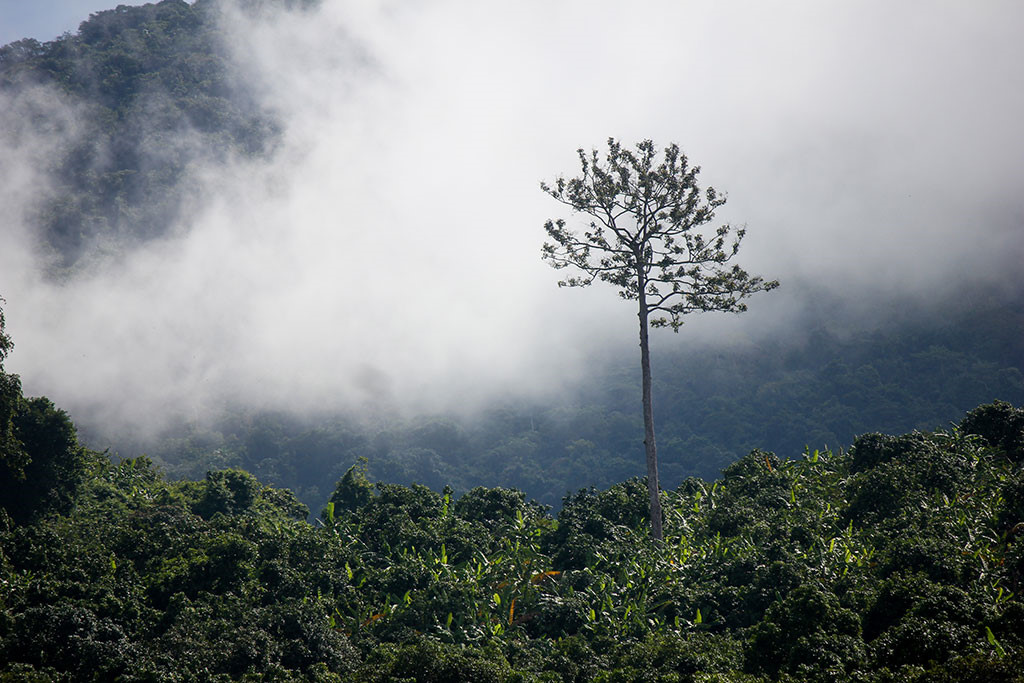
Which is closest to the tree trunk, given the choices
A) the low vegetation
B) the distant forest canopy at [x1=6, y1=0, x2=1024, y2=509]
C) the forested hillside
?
the low vegetation

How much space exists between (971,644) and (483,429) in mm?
145298

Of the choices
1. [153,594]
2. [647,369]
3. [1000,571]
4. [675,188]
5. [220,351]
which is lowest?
[153,594]

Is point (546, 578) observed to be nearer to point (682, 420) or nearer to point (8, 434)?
point (8, 434)

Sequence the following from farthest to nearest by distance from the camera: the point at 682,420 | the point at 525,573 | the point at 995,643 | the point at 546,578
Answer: the point at 682,420 → the point at 525,573 → the point at 546,578 → the point at 995,643

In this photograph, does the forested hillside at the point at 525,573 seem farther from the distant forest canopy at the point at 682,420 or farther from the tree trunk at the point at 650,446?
the distant forest canopy at the point at 682,420

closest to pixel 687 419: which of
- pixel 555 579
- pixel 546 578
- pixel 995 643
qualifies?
pixel 555 579

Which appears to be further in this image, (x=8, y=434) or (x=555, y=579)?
(x=8, y=434)

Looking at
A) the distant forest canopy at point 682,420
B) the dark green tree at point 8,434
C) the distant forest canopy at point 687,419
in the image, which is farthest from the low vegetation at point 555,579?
the distant forest canopy at point 687,419

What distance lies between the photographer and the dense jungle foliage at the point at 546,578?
680 inches

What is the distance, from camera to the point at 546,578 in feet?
84.1

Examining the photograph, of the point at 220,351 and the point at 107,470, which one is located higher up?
the point at 220,351

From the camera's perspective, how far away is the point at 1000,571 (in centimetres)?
1925

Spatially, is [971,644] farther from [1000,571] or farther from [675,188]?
[675,188]

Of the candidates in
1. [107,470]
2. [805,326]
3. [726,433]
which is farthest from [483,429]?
[107,470]
